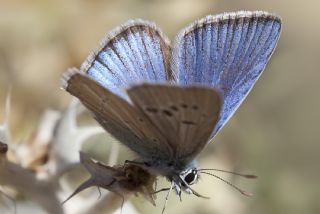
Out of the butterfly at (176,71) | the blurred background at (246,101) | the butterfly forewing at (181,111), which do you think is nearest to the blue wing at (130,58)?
the butterfly at (176,71)

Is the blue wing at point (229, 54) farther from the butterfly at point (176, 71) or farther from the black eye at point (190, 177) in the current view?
the black eye at point (190, 177)

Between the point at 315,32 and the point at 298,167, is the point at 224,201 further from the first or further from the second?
the point at 315,32

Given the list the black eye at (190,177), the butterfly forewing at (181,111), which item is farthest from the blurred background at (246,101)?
the butterfly forewing at (181,111)

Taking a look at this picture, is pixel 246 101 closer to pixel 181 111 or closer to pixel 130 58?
pixel 130 58

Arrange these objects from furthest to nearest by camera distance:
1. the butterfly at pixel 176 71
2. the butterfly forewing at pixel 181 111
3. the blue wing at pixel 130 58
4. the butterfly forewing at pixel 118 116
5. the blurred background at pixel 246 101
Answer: the blurred background at pixel 246 101
the blue wing at pixel 130 58
the butterfly at pixel 176 71
the butterfly forewing at pixel 118 116
the butterfly forewing at pixel 181 111

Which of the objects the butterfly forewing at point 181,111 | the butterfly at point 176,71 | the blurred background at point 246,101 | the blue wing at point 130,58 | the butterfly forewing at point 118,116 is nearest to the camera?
the butterfly forewing at point 181,111

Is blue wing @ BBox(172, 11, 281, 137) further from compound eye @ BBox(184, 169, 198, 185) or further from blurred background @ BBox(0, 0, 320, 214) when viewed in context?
blurred background @ BBox(0, 0, 320, 214)

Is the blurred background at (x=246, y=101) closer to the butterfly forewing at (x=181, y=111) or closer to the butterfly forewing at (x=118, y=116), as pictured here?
the butterfly forewing at (x=118, y=116)

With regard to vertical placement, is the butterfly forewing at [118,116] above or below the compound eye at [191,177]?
above

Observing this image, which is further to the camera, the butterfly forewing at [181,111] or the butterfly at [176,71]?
the butterfly at [176,71]
